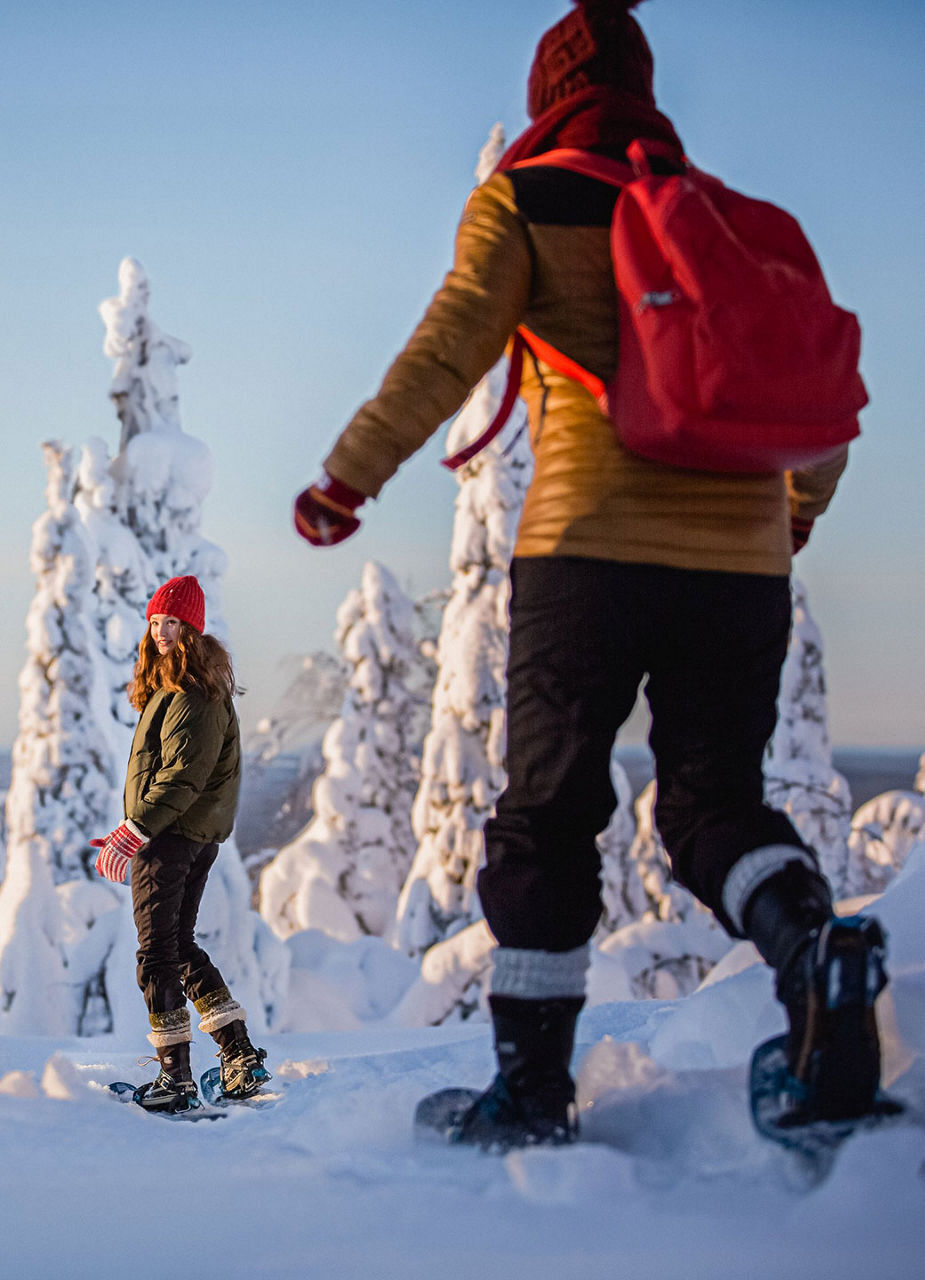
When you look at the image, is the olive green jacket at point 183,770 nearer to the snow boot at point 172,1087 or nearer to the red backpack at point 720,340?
the snow boot at point 172,1087

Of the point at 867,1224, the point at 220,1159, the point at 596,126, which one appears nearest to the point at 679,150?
the point at 596,126

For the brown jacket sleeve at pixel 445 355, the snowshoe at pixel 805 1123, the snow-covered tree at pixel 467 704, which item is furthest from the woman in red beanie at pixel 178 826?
the snow-covered tree at pixel 467 704

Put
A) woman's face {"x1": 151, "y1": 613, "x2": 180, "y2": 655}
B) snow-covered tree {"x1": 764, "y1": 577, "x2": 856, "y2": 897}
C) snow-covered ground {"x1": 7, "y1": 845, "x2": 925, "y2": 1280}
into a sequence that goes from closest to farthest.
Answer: snow-covered ground {"x1": 7, "y1": 845, "x2": 925, "y2": 1280}
woman's face {"x1": 151, "y1": 613, "x2": 180, "y2": 655}
snow-covered tree {"x1": 764, "y1": 577, "x2": 856, "y2": 897}

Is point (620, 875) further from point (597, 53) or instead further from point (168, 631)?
point (597, 53)

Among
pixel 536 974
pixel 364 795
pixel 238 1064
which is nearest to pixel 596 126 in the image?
pixel 536 974

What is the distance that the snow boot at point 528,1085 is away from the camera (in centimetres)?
174

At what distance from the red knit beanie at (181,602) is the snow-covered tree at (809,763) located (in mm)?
14210

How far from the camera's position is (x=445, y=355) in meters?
1.92

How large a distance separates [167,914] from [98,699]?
1298 centimetres

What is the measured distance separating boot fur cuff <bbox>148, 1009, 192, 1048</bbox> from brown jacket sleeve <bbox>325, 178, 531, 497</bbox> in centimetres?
236

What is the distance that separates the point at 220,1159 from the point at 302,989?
13809 millimetres

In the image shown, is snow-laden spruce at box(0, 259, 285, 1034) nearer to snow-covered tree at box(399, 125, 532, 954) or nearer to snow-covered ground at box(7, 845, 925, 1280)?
snow-covered tree at box(399, 125, 532, 954)

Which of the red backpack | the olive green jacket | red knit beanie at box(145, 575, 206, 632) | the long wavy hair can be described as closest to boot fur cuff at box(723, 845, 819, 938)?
the red backpack

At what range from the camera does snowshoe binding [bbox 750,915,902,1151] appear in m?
1.50
